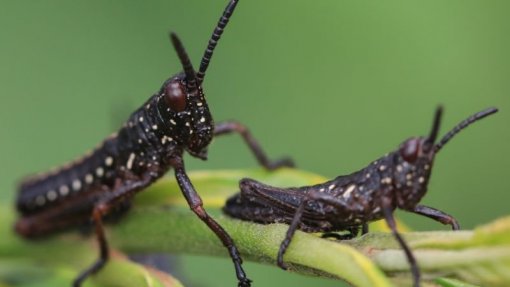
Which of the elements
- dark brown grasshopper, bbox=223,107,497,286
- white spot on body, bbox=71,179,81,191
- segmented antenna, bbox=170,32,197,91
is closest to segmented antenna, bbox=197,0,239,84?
segmented antenna, bbox=170,32,197,91

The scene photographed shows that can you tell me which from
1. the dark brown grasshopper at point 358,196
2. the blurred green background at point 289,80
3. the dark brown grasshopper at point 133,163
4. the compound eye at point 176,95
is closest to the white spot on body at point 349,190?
the dark brown grasshopper at point 358,196

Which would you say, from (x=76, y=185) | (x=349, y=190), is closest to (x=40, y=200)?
(x=76, y=185)

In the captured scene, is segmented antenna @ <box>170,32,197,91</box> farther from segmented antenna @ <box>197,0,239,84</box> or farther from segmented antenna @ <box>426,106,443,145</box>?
segmented antenna @ <box>426,106,443,145</box>

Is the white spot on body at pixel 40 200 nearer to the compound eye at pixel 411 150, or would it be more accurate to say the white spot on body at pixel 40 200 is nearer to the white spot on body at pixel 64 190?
the white spot on body at pixel 64 190

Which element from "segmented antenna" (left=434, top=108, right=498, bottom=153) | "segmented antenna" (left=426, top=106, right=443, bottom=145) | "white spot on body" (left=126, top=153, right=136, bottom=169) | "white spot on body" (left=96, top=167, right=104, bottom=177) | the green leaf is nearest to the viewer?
the green leaf

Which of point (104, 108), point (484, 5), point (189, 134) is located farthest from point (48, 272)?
point (484, 5)
